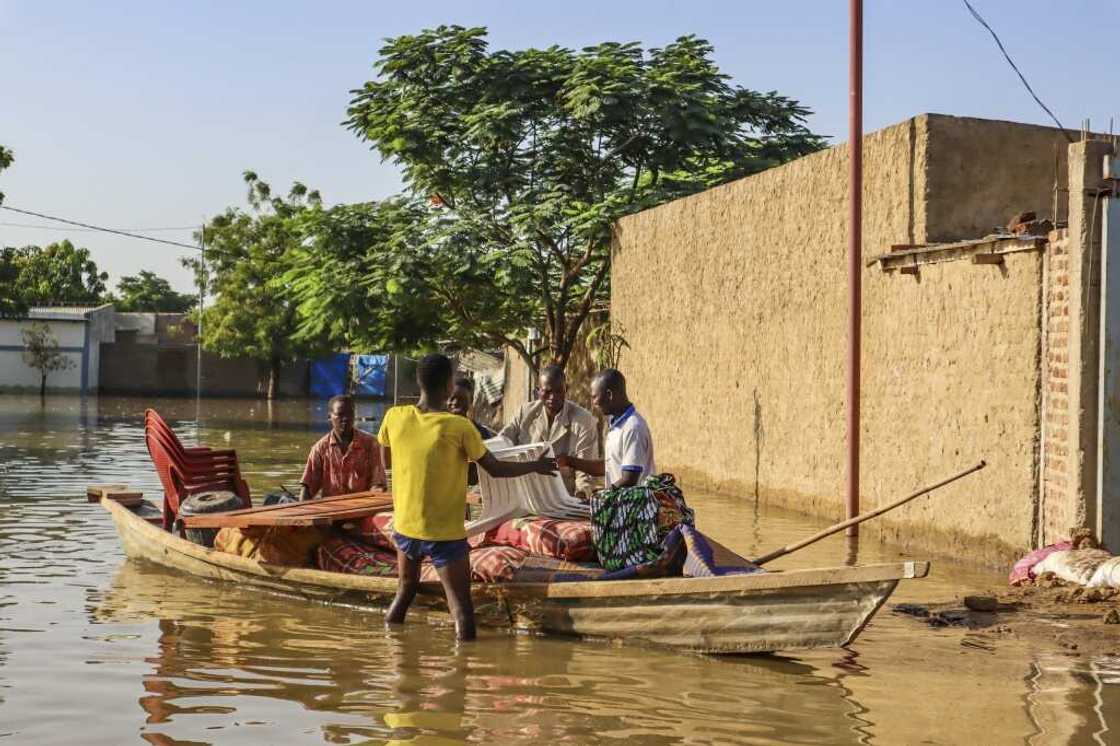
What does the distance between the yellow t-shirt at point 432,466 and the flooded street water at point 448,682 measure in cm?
72

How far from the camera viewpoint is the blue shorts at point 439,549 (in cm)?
760

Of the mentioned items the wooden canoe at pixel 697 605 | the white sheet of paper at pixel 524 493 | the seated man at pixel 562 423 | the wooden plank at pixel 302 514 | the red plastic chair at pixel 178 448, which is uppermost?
the seated man at pixel 562 423

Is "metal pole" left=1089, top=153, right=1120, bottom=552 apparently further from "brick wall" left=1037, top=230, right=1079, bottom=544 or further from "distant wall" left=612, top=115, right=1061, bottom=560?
"distant wall" left=612, top=115, right=1061, bottom=560

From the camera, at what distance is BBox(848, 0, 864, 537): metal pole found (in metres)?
12.1

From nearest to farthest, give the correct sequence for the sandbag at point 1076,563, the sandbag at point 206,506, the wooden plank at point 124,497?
the sandbag at point 1076,563 < the sandbag at point 206,506 < the wooden plank at point 124,497

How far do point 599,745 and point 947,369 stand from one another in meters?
6.39

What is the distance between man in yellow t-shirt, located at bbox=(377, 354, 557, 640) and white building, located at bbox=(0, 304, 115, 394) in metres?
43.0

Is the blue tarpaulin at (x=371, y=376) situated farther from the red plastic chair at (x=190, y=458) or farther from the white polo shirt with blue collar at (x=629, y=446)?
the white polo shirt with blue collar at (x=629, y=446)

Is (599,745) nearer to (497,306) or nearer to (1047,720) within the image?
(1047,720)

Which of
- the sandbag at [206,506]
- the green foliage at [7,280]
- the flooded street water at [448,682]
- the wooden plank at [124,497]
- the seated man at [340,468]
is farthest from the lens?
the green foliage at [7,280]

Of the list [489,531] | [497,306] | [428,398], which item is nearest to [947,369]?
[489,531]

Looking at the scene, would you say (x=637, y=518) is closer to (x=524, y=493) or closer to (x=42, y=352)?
(x=524, y=493)

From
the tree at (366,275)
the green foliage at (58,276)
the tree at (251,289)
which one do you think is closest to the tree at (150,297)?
the green foliage at (58,276)

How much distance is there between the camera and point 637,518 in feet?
24.7
